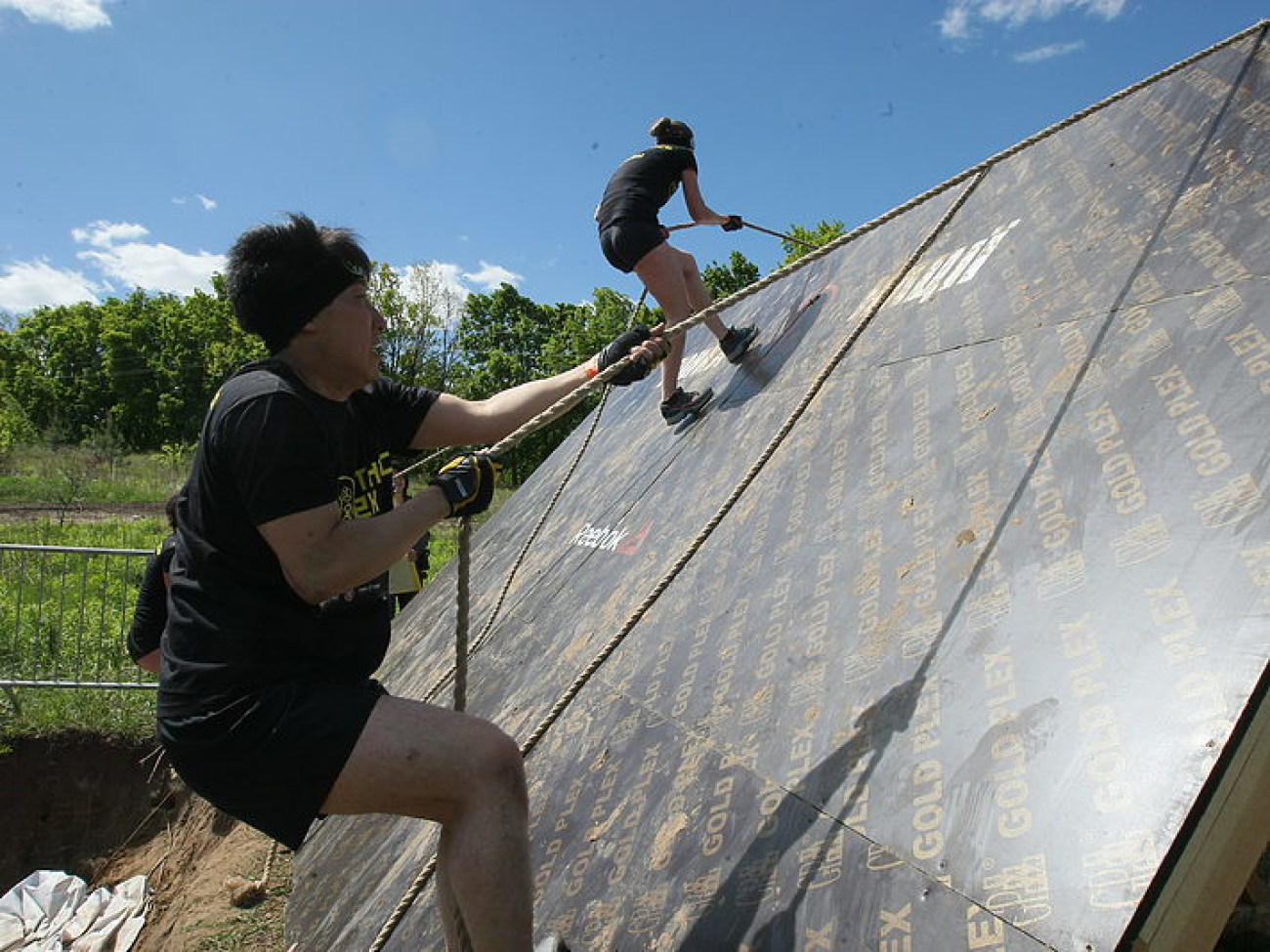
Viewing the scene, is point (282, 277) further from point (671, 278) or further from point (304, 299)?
point (671, 278)

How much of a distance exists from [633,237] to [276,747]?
12.2ft

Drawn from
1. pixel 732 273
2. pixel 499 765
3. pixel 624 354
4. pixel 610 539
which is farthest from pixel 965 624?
pixel 732 273

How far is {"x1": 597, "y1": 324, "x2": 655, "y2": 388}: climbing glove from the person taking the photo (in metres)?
3.05

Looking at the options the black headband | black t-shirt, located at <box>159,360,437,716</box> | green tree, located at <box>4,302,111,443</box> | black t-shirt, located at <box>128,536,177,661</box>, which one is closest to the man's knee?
black t-shirt, located at <box>159,360,437,716</box>

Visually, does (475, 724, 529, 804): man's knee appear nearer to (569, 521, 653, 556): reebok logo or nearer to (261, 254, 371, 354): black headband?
(261, 254, 371, 354): black headband

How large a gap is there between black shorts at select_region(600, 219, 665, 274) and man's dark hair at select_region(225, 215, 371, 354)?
3.04 m

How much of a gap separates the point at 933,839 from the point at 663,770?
950 millimetres

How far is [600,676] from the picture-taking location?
3.29 metres

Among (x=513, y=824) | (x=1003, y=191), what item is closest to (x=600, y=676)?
(x=513, y=824)

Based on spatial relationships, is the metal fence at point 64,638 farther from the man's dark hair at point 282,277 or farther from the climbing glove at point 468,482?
the climbing glove at point 468,482

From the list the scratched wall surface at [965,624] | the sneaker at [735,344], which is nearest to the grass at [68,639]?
the scratched wall surface at [965,624]

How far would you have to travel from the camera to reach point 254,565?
190 cm

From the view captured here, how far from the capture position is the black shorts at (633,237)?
4.99 m

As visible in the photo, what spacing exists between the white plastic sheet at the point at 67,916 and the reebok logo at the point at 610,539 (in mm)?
3525
